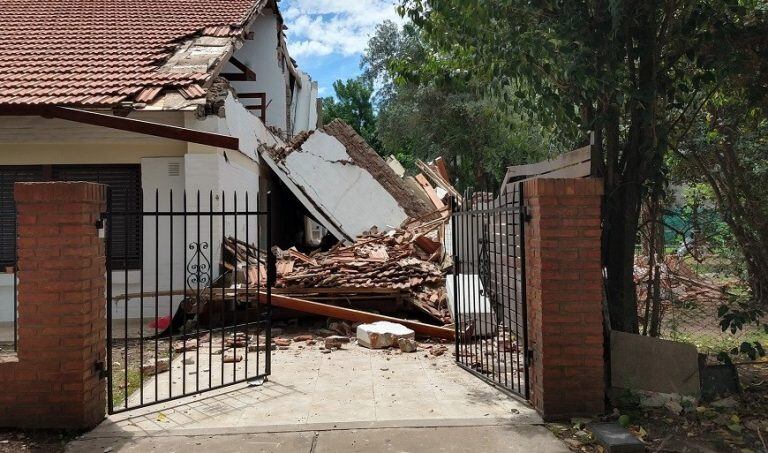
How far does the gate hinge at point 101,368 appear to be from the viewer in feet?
15.3

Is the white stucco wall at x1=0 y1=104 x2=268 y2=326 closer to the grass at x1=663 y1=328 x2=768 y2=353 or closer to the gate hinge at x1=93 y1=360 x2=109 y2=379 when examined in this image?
the gate hinge at x1=93 y1=360 x2=109 y2=379

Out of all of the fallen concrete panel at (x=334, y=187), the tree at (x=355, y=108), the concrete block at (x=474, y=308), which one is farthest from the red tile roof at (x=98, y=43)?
the tree at (x=355, y=108)

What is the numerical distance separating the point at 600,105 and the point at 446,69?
221cm

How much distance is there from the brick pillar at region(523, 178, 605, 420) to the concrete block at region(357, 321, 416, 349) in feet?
10.2

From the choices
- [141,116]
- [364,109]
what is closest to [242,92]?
[141,116]

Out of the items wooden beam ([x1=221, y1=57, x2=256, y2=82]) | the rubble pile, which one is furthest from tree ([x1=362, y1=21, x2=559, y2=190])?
the rubble pile

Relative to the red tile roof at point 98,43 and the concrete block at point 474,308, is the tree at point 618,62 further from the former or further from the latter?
the red tile roof at point 98,43

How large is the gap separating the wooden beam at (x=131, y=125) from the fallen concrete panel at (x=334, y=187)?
452 centimetres

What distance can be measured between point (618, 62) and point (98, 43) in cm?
1011

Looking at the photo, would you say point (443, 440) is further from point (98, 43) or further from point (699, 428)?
point (98, 43)

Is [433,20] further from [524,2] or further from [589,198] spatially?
[589,198]

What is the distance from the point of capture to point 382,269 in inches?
376

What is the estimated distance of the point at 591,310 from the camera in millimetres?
4598

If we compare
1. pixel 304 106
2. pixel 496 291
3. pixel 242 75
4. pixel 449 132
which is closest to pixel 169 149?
→ pixel 242 75
